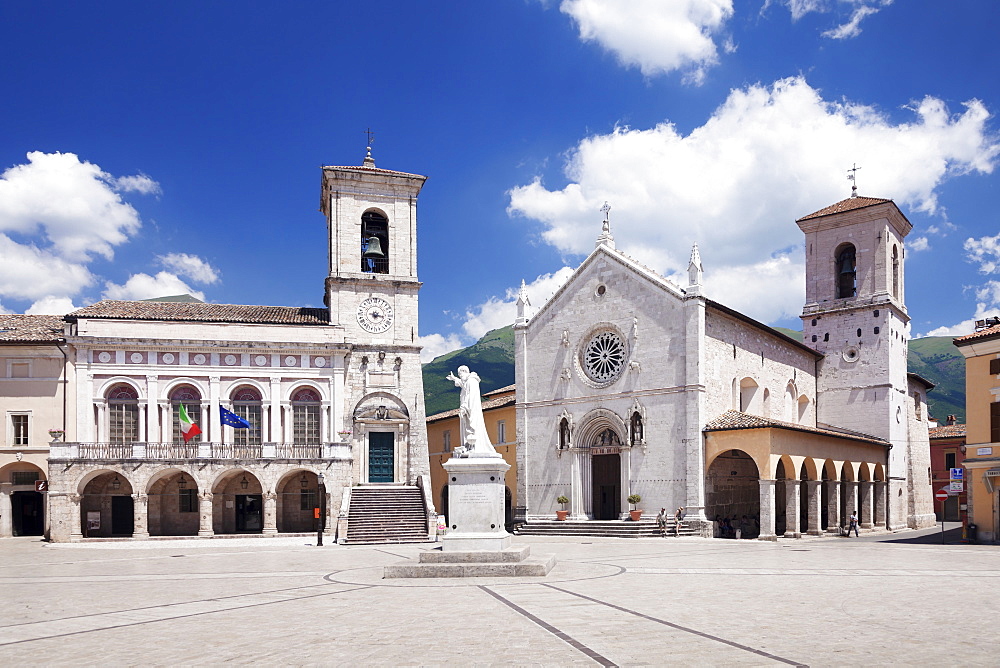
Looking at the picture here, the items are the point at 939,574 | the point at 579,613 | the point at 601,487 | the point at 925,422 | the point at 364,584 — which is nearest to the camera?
the point at 579,613

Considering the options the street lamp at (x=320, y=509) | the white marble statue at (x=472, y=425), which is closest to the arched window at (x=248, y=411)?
the street lamp at (x=320, y=509)

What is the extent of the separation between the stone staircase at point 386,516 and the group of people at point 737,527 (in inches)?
502

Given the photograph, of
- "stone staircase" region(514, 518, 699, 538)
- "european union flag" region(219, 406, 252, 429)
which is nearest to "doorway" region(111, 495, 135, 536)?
"european union flag" region(219, 406, 252, 429)

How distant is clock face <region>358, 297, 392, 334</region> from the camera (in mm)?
42094

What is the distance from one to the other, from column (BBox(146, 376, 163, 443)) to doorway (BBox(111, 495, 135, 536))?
3.35 m

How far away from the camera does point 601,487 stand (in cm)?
4084

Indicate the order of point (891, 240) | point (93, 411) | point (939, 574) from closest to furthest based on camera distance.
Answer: point (939, 574)
point (93, 411)
point (891, 240)

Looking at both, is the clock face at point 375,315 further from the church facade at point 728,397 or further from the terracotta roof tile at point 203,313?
the church facade at point 728,397

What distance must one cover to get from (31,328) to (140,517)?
10.9 meters

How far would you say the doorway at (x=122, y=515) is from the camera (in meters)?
38.8

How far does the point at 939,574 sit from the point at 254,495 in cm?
2974

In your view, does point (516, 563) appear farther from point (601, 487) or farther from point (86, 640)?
point (601, 487)

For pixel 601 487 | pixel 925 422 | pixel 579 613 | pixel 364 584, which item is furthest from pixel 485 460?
pixel 925 422

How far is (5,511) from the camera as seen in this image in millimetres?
38812
